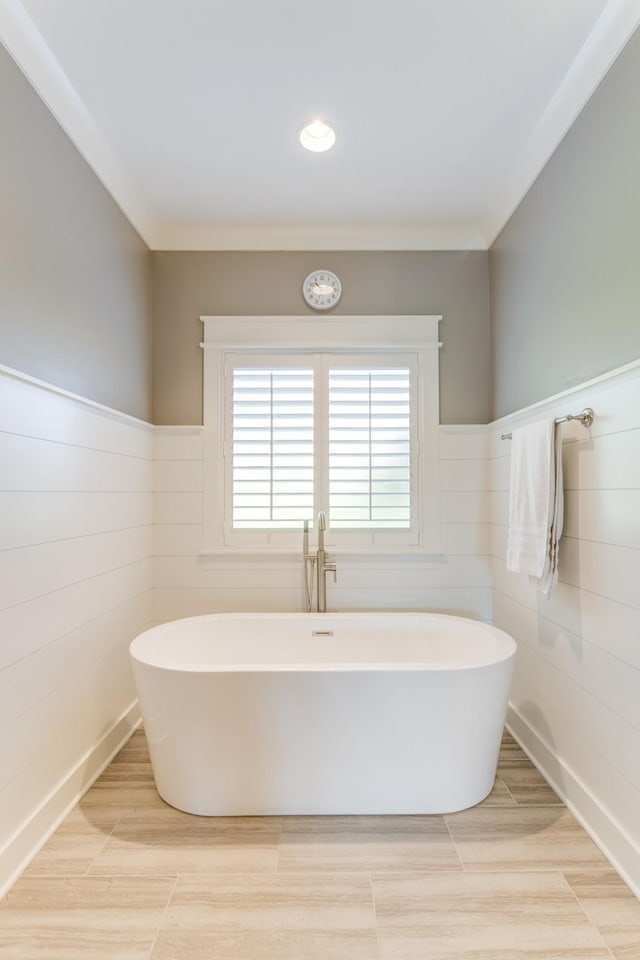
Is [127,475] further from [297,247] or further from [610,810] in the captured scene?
[610,810]

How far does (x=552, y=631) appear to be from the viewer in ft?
6.84

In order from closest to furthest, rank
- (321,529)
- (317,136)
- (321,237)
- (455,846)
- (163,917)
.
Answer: (163,917)
(455,846)
(317,136)
(321,529)
(321,237)

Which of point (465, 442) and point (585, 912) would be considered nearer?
point (585, 912)

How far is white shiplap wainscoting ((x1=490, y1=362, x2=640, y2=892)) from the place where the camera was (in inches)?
60.9

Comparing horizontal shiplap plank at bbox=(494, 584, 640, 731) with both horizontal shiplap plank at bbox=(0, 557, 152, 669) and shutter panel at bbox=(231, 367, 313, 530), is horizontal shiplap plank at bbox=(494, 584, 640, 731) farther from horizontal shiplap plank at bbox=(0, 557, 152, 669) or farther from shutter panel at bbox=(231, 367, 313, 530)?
horizontal shiplap plank at bbox=(0, 557, 152, 669)

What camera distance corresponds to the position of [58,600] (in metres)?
1.84

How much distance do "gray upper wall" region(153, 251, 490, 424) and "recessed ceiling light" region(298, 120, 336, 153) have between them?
725mm

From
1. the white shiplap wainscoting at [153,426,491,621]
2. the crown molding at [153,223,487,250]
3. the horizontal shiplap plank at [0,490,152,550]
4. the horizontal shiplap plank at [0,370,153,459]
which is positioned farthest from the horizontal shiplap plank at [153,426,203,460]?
the crown molding at [153,223,487,250]

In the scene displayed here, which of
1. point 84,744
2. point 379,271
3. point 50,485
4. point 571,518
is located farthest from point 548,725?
point 379,271

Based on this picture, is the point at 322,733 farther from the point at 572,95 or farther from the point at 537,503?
the point at 572,95

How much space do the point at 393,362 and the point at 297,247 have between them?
877mm

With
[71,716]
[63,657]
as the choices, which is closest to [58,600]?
[63,657]

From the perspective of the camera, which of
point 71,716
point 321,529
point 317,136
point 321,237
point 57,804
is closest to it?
point 57,804

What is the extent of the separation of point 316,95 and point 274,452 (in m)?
1.66
